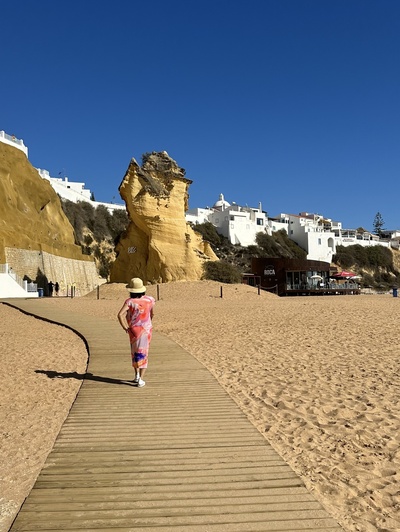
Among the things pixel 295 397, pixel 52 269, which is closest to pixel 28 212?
pixel 52 269

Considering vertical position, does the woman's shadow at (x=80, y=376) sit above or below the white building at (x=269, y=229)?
→ below

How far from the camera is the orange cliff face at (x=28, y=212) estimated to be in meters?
38.5

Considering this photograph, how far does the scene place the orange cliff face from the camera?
1516 inches

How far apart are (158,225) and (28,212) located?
70.3 feet

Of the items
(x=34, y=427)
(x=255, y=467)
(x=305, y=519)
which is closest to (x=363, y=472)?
(x=255, y=467)

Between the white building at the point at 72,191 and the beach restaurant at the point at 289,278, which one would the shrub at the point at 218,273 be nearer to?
the beach restaurant at the point at 289,278

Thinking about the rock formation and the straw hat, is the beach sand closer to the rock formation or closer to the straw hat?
the straw hat

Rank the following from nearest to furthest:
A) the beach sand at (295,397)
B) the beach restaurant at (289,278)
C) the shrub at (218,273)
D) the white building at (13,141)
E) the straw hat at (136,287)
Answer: the beach sand at (295,397), the straw hat at (136,287), the shrub at (218,273), the beach restaurant at (289,278), the white building at (13,141)

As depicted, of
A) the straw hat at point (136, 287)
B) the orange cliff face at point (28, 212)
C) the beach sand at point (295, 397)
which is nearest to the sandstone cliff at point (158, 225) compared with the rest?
the orange cliff face at point (28, 212)

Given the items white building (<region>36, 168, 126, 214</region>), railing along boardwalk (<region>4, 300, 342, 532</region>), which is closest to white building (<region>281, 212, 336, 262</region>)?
white building (<region>36, 168, 126, 214</region>)

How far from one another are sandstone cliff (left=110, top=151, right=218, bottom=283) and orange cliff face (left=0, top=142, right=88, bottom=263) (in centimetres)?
1153

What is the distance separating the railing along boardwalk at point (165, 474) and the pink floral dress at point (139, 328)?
1.99 feet

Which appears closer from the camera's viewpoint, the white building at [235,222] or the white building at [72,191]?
the white building at [72,191]

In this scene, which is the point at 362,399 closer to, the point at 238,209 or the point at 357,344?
the point at 357,344
